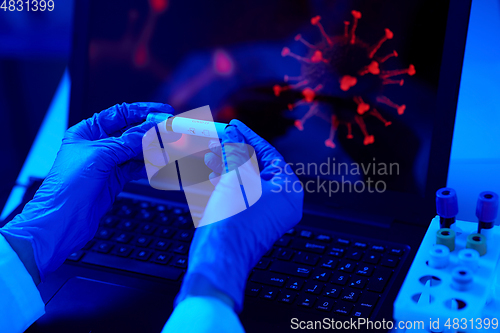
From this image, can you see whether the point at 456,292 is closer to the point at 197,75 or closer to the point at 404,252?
the point at 404,252

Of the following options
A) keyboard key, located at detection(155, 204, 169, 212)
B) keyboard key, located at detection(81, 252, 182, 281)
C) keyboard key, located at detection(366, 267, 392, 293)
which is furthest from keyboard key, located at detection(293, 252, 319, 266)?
keyboard key, located at detection(155, 204, 169, 212)

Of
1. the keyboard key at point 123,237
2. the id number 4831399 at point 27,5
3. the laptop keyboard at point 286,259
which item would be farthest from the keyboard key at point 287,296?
the id number 4831399 at point 27,5

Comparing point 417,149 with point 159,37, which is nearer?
point 417,149

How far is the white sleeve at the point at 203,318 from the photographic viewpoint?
60 centimetres

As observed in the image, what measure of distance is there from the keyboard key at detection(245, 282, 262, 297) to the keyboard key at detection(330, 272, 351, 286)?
119 millimetres

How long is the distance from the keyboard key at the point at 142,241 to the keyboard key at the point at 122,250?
2cm

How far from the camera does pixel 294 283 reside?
0.79 m

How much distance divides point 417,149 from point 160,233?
1.66 feet

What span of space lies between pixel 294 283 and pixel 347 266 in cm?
10

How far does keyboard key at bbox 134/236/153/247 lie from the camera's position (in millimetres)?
898

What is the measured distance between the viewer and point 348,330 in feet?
2.30

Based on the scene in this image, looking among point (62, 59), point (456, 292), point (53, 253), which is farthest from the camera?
point (62, 59)

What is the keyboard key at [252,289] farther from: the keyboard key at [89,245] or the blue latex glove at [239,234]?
the keyboard key at [89,245]

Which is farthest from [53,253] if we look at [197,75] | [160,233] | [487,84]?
[487,84]
